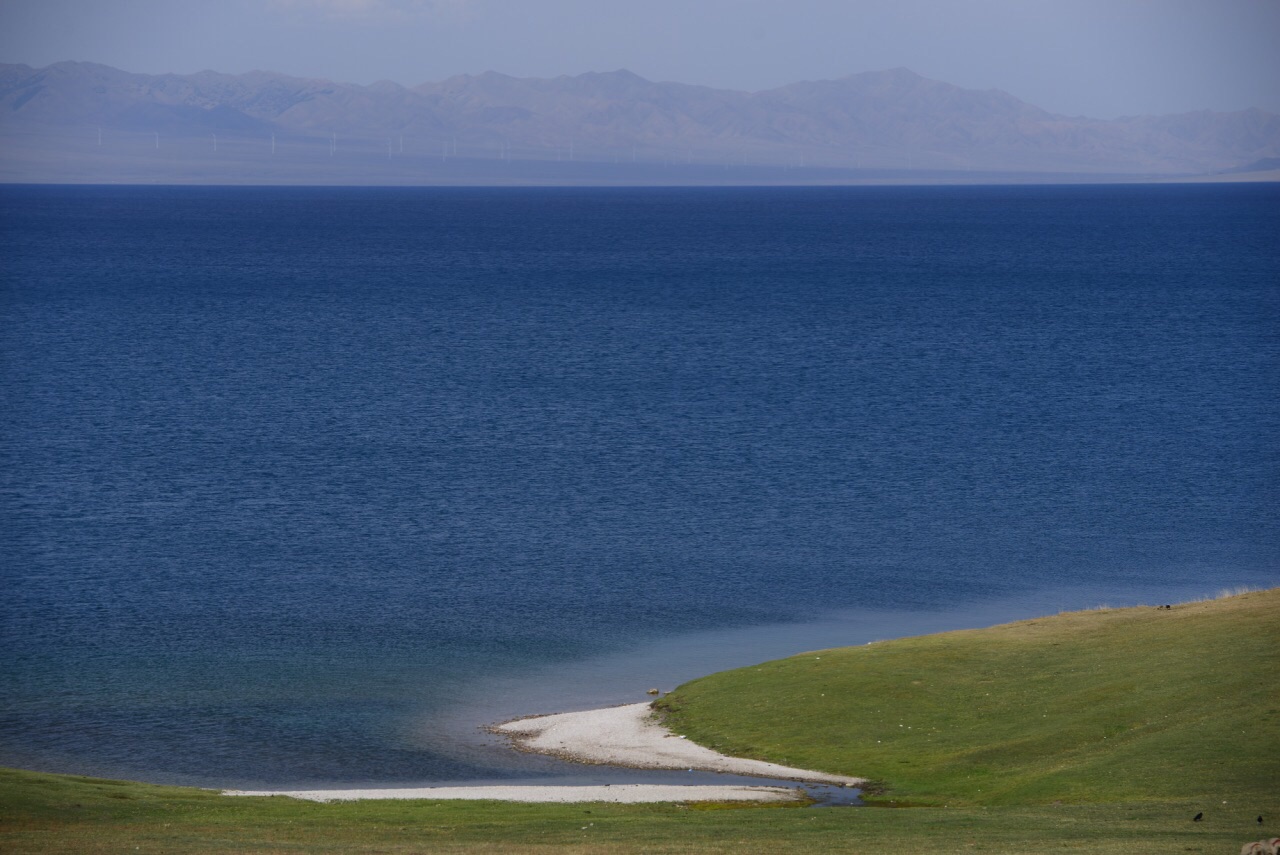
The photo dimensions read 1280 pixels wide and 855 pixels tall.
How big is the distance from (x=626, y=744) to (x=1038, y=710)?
40.3ft

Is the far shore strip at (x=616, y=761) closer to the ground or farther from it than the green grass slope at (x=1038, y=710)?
closer to the ground

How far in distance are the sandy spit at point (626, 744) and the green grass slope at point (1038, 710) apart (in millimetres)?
774

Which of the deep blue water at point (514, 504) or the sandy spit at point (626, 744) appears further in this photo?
the deep blue water at point (514, 504)

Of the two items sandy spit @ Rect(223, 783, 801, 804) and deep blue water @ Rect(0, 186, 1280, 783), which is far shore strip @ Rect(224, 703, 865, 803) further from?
deep blue water @ Rect(0, 186, 1280, 783)

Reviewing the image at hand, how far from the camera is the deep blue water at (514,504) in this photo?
5041 centimetres

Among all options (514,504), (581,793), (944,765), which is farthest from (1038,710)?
(514,504)

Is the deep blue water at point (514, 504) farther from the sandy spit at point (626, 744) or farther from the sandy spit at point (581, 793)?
the sandy spit at point (581, 793)

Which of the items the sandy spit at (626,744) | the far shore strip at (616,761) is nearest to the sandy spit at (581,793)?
the far shore strip at (616,761)

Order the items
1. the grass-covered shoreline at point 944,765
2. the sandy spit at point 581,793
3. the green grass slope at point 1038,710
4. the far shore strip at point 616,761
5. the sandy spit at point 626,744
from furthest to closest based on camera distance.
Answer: the sandy spit at point 626,744 → the far shore strip at point 616,761 → the sandy spit at point 581,793 → the green grass slope at point 1038,710 → the grass-covered shoreline at point 944,765

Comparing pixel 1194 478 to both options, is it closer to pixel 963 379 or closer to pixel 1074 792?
pixel 963 379

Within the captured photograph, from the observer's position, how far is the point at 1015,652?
44688 mm

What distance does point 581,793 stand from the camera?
123 ft

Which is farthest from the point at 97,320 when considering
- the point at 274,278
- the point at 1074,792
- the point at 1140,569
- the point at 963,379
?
the point at 1074,792

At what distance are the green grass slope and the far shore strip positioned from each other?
952mm
